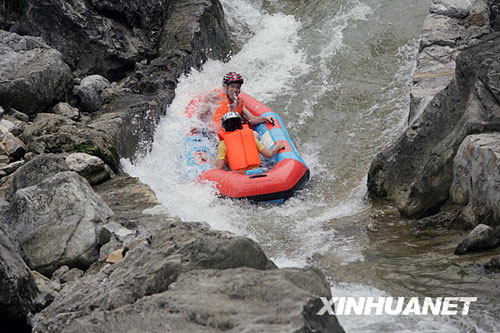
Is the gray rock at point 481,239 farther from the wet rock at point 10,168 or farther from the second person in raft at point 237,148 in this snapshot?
the wet rock at point 10,168

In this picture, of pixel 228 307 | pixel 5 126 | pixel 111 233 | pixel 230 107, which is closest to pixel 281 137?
pixel 230 107

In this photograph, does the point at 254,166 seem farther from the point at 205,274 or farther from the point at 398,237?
the point at 205,274

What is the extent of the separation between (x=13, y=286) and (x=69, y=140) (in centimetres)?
373

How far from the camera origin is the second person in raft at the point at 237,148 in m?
8.25

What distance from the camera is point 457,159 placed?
6035mm

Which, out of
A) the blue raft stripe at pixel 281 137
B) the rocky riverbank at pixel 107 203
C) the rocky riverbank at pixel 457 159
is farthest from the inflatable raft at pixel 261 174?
the rocky riverbank at pixel 457 159

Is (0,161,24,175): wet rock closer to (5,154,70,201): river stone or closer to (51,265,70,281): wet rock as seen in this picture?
(5,154,70,201): river stone

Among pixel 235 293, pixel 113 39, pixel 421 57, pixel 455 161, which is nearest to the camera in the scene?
pixel 235 293

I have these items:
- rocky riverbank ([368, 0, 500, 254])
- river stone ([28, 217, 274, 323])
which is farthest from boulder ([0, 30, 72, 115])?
river stone ([28, 217, 274, 323])

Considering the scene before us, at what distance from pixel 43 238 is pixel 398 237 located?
3313 mm

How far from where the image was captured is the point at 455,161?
6.07m

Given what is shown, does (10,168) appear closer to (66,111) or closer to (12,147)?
(12,147)

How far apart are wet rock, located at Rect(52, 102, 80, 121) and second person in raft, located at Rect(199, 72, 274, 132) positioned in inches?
71.9

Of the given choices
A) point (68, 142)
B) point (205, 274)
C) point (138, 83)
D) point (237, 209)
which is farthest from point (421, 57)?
point (205, 274)
